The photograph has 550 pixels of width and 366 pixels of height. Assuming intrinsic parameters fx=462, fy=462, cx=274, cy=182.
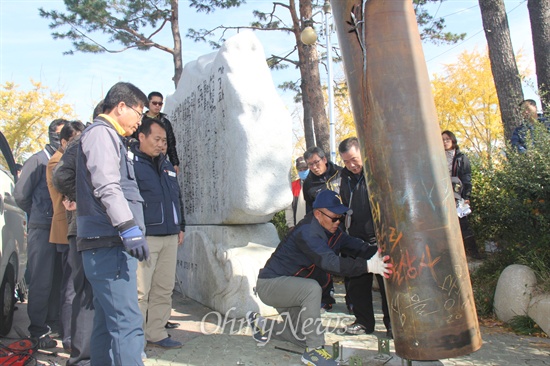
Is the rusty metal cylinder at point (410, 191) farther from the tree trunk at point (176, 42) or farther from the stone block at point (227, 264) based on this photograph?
the tree trunk at point (176, 42)

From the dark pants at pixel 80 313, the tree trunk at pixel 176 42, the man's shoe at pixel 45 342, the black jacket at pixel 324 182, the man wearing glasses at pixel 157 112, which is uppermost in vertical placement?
the tree trunk at pixel 176 42

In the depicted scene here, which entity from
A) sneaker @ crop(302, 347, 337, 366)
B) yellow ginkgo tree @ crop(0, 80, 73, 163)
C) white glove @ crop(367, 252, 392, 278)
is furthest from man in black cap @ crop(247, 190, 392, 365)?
yellow ginkgo tree @ crop(0, 80, 73, 163)

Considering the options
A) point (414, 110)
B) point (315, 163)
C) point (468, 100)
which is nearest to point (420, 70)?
point (414, 110)

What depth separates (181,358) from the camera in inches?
145

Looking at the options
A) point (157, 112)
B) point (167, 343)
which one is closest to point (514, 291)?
point (167, 343)

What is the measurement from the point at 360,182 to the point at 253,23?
10.5 metres

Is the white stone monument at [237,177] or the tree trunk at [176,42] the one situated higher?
the tree trunk at [176,42]

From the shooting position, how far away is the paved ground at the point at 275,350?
345 cm

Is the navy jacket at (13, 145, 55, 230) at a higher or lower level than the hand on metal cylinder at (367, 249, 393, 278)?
higher

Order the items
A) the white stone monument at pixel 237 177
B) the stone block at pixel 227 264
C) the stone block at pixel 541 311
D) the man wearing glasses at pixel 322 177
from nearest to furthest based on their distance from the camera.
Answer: the stone block at pixel 541 311
the stone block at pixel 227 264
the white stone monument at pixel 237 177
the man wearing glasses at pixel 322 177

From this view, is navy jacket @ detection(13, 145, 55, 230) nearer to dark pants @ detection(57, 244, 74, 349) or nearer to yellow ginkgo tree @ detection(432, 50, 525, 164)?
dark pants @ detection(57, 244, 74, 349)

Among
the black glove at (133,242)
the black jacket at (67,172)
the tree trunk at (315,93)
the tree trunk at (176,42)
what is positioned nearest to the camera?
the black glove at (133,242)

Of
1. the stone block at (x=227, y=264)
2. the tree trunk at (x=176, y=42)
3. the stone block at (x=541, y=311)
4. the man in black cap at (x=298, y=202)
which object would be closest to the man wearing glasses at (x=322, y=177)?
the stone block at (x=227, y=264)

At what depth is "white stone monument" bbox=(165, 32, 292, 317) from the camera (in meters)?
4.71
